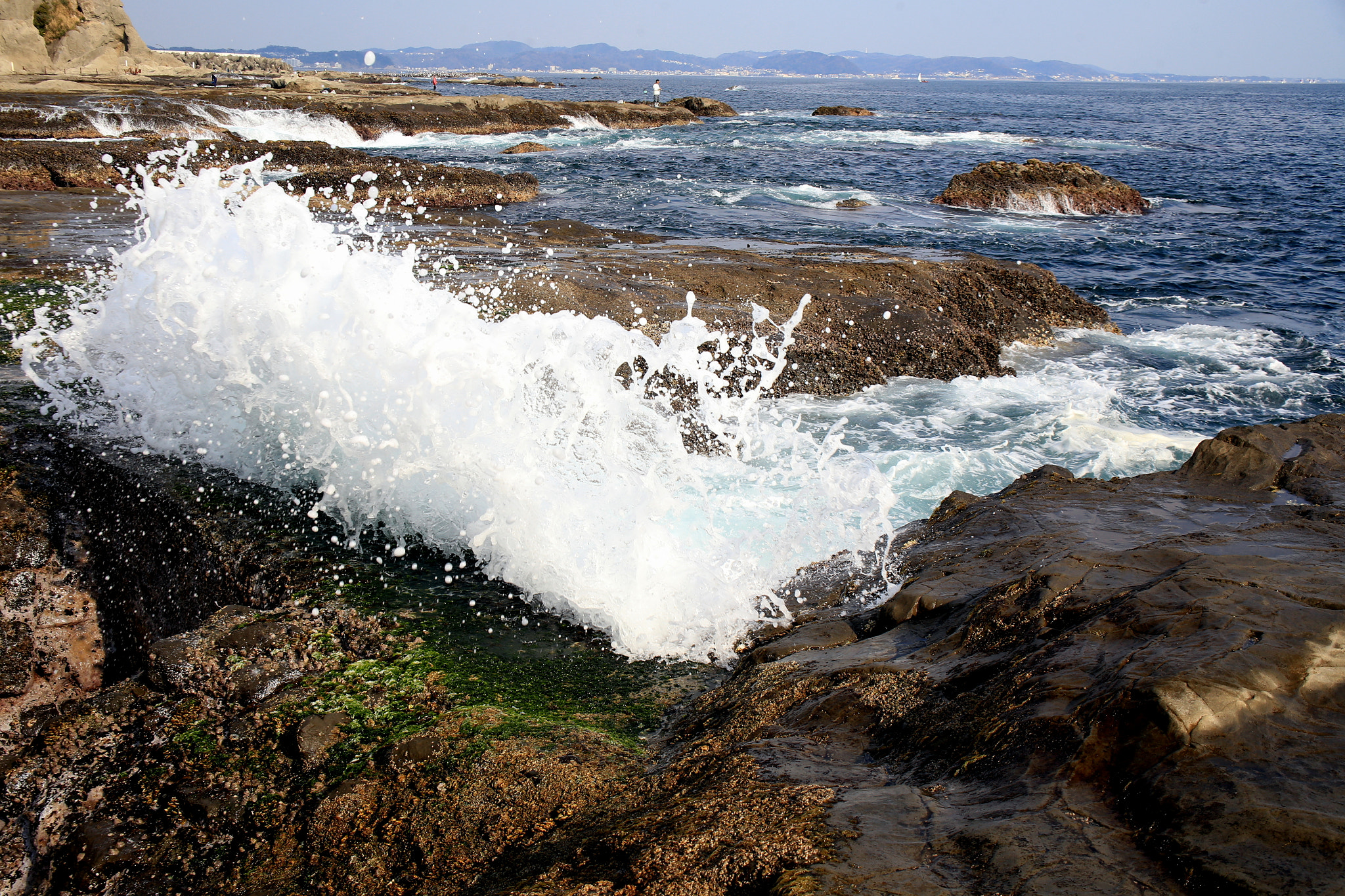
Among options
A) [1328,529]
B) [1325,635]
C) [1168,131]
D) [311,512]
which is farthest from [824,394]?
[1168,131]

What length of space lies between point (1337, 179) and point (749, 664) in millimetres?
31809

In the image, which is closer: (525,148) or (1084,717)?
(1084,717)

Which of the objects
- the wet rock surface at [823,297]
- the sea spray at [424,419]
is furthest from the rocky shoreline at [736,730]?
the wet rock surface at [823,297]

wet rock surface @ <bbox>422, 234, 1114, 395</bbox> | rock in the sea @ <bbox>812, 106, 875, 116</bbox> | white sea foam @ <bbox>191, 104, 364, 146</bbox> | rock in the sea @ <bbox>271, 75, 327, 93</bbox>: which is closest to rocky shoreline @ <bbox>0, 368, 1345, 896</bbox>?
wet rock surface @ <bbox>422, 234, 1114, 395</bbox>

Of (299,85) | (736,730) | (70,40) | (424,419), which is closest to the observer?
(736,730)

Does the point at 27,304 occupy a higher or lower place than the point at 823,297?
lower

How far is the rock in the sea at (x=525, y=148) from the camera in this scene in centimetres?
2762

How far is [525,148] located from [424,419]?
26.0 metres

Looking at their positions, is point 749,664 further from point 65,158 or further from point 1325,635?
point 65,158

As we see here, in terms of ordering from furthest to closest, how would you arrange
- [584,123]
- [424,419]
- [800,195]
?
[584,123] < [800,195] < [424,419]

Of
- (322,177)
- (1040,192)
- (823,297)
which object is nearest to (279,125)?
(322,177)

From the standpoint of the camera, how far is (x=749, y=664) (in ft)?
12.3

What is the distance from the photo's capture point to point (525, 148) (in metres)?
28.3

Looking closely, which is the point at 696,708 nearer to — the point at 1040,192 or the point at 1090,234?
the point at 1090,234
